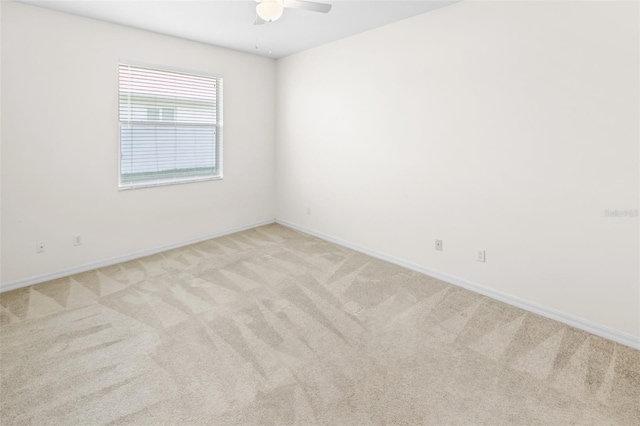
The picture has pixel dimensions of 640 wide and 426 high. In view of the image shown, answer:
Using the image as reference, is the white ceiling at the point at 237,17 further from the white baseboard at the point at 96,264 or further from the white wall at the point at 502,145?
the white baseboard at the point at 96,264

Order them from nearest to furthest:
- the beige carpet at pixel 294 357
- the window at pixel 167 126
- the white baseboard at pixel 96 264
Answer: the beige carpet at pixel 294 357 < the white baseboard at pixel 96 264 < the window at pixel 167 126

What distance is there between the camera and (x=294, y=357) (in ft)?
7.37

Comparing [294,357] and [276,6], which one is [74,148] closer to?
[276,6]

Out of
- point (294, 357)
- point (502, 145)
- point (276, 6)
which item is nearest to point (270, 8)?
point (276, 6)

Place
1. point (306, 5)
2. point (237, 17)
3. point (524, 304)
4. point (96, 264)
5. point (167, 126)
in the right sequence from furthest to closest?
point (167, 126) < point (96, 264) < point (237, 17) < point (524, 304) < point (306, 5)

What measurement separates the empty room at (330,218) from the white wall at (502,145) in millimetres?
17

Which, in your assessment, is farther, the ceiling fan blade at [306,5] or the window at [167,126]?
the window at [167,126]

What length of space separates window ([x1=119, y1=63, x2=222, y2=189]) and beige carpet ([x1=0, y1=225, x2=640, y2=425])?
1.42 m

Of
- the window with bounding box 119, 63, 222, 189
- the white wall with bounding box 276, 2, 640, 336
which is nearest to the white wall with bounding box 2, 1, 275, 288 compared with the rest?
the window with bounding box 119, 63, 222, 189

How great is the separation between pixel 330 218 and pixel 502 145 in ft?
7.82

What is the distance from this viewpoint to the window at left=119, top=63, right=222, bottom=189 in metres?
3.90

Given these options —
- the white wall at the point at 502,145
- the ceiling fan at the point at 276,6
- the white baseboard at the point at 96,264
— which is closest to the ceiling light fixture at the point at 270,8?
the ceiling fan at the point at 276,6

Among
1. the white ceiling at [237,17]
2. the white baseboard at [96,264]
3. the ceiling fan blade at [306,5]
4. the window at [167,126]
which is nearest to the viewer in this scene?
the ceiling fan blade at [306,5]

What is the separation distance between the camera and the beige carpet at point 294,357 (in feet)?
5.93
